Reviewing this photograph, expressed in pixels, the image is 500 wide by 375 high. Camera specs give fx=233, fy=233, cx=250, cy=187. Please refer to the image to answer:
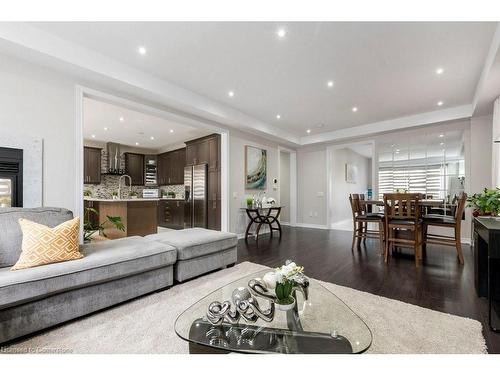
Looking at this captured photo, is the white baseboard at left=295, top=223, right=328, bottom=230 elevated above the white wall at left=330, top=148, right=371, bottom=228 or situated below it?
below

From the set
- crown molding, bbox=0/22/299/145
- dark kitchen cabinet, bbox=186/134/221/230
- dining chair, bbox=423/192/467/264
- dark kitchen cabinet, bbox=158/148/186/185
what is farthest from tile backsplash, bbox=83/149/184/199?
dining chair, bbox=423/192/467/264

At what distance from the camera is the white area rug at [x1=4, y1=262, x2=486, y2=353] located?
1.55 m

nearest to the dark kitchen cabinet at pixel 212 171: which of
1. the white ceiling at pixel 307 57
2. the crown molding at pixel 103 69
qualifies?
the crown molding at pixel 103 69

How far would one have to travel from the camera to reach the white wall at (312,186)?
6.89 meters

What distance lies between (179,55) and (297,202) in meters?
5.58

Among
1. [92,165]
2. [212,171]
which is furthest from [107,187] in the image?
[212,171]

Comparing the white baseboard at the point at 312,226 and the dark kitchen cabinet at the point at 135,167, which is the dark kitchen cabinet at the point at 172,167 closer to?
the dark kitchen cabinet at the point at 135,167

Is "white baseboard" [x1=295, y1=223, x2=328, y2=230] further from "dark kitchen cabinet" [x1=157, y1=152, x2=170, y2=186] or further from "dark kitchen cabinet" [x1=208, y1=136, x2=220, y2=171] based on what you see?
"dark kitchen cabinet" [x1=157, y1=152, x2=170, y2=186]

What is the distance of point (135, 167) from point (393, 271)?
776cm

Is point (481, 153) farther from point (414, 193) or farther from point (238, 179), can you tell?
point (238, 179)

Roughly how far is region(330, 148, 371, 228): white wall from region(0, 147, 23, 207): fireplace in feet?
21.6
